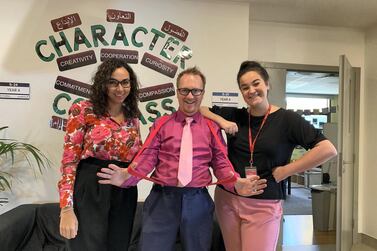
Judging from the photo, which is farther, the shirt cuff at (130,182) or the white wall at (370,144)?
the white wall at (370,144)

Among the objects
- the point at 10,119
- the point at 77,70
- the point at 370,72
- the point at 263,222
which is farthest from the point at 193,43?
the point at 370,72

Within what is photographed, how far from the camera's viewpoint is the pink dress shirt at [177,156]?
1.47 metres

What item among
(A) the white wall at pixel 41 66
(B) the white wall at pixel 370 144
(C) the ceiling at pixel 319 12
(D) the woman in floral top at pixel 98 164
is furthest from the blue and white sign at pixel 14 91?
(B) the white wall at pixel 370 144

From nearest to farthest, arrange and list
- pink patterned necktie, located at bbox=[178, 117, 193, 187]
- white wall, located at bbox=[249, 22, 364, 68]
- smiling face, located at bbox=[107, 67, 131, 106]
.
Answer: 1. pink patterned necktie, located at bbox=[178, 117, 193, 187]
2. smiling face, located at bbox=[107, 67, 131, 106]
3. white wall, located at bbox=[249, 22, 364, 68]

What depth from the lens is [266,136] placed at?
1.66 m

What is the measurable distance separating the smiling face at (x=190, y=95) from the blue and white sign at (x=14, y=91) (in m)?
1.98

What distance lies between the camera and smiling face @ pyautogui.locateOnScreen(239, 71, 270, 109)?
165 cm

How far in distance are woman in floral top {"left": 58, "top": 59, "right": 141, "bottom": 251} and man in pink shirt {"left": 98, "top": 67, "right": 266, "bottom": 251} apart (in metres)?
0.08

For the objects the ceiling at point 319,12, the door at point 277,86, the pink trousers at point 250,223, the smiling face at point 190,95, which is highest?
the ceiling at point 319,12

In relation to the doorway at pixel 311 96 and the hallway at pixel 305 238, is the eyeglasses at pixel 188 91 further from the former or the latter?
the hallway at pixel 305 238

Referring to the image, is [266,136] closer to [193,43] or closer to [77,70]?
[193,43]

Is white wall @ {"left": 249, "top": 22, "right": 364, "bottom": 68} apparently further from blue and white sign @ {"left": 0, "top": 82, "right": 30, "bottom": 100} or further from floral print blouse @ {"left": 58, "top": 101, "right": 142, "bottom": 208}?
floral print blouse @ {"left": 58, "top": 101, "right": 142, "bottom": 208}

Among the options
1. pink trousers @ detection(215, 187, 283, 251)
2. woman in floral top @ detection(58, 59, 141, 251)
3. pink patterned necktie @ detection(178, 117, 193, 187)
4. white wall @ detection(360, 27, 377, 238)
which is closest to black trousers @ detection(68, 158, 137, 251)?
woman in floral top @ detection(58, 59, 141, 251)

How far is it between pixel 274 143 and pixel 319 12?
2.47 meters
